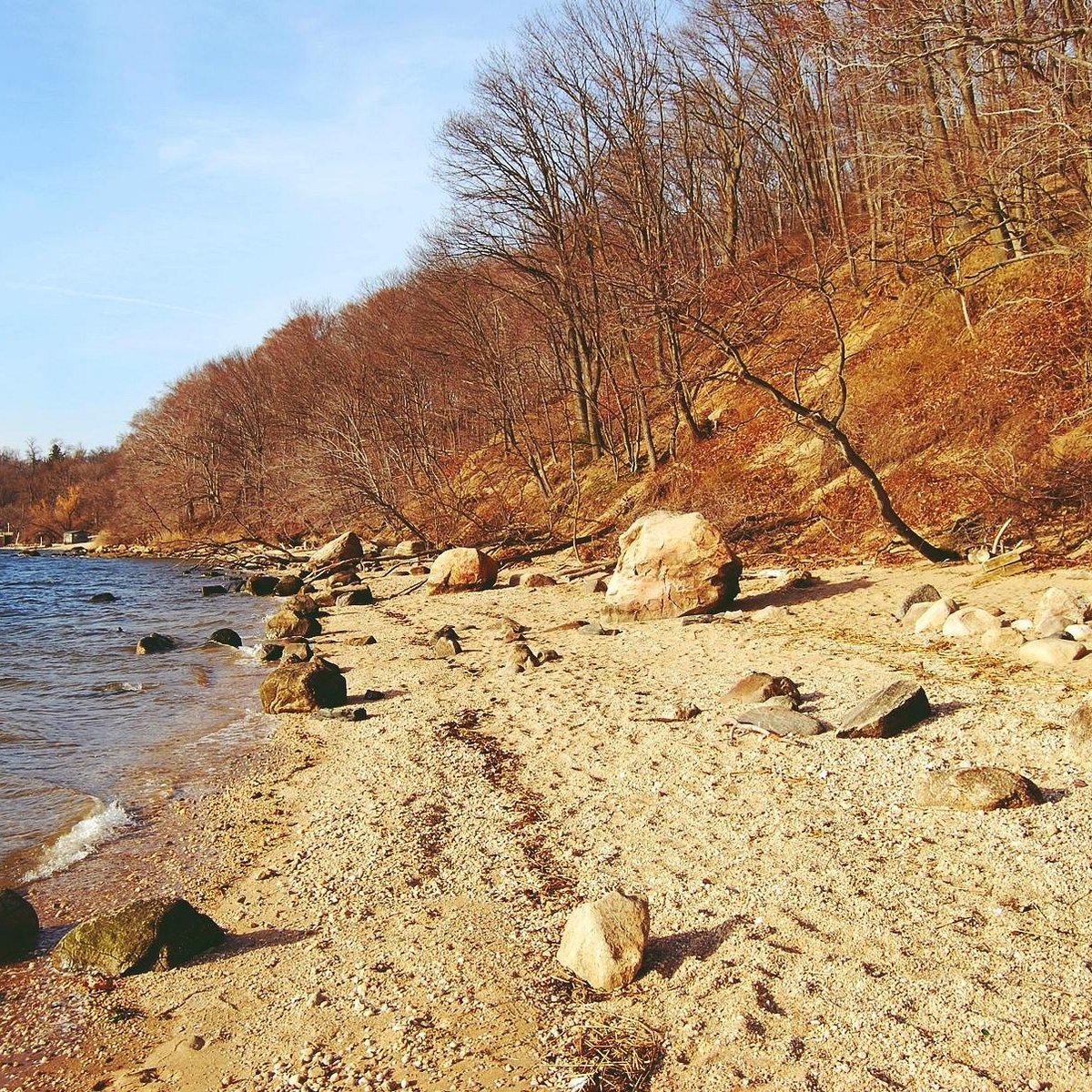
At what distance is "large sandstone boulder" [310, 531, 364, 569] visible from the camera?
1116 inches

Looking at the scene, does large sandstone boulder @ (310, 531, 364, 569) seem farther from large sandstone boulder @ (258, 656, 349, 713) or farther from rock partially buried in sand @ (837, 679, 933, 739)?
rock partially buried in sand @ (837, 679, 933, 739)

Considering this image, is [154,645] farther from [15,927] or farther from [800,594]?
[15,927]

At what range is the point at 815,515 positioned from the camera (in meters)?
16.1

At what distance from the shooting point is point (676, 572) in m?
12.1

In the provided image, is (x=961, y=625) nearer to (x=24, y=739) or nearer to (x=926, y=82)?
(x=926, y=82)

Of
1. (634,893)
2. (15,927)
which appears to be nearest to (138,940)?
(15,927)

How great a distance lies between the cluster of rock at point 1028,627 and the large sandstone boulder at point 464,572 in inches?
418

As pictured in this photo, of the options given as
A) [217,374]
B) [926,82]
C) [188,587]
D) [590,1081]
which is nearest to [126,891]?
[590,1081]

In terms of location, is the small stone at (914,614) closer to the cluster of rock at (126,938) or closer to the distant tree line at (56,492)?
the cluster of rock at (126,938)

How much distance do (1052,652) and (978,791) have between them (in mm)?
3033

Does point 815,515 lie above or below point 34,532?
below

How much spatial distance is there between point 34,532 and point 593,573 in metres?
78.3

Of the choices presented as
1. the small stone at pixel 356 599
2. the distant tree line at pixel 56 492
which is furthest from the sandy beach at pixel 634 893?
the distant tree line at pixel 56 492

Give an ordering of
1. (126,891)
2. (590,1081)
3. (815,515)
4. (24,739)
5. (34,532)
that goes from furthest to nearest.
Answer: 1. (34,532)
2. (815,515)
3. (24,739)
4. (126,891)
5. (590,1081)
